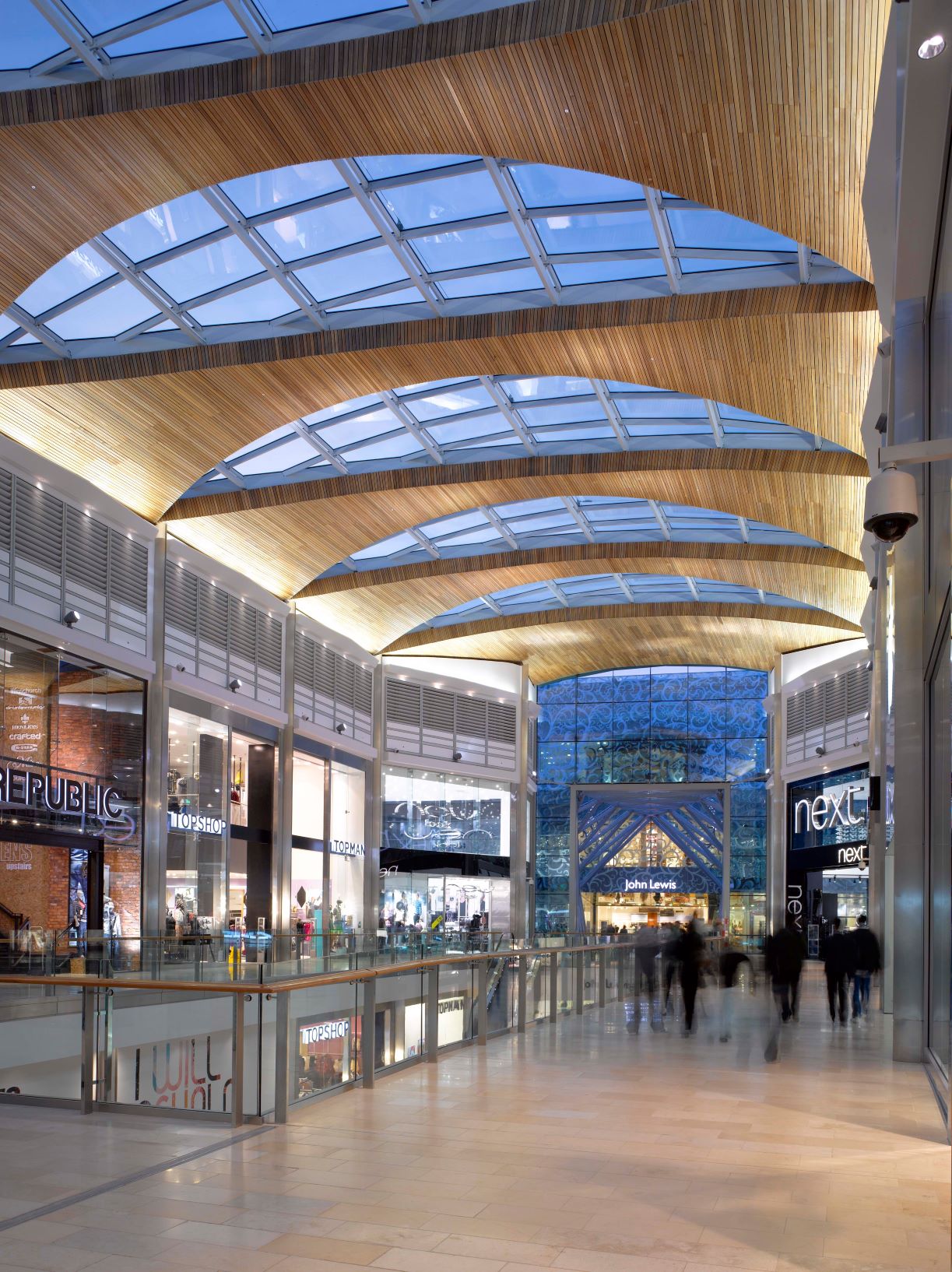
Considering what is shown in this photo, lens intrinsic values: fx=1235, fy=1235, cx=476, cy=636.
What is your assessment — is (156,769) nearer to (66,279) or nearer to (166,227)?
(66,279)

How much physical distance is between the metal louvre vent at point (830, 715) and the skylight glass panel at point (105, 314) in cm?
2072

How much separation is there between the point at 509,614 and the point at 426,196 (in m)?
21.4

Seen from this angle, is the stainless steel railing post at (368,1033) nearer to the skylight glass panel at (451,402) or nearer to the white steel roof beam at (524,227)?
the white steel roof beam at (524,227)

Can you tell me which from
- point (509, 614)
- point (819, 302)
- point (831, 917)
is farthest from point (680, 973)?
point (831, 917)

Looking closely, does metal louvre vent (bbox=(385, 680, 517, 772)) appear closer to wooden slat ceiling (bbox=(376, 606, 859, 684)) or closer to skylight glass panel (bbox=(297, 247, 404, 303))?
wooden slat ceiling (bbox=(376, 606, 859, 684))

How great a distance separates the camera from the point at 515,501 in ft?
82.4

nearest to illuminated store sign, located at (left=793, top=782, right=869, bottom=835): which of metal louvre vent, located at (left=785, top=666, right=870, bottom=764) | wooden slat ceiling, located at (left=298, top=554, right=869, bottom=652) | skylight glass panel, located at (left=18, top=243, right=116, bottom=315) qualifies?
metal louvre vent, located at (left=785, top=666, right=870, bottom=764)

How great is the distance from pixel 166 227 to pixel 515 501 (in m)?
10.8

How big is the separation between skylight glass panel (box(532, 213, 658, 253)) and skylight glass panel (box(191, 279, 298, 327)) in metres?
3.97

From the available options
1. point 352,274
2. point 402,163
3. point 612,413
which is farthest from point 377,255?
point 612,413

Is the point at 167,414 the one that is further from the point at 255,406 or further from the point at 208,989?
the point at 208,989

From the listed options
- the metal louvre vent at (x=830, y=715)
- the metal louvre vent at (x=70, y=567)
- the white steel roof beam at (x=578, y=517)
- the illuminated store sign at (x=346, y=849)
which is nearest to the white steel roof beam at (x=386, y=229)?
the metal louvre vent at (x=70, y=567)

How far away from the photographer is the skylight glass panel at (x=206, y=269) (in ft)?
53.5

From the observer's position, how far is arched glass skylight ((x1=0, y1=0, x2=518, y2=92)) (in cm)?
1183
